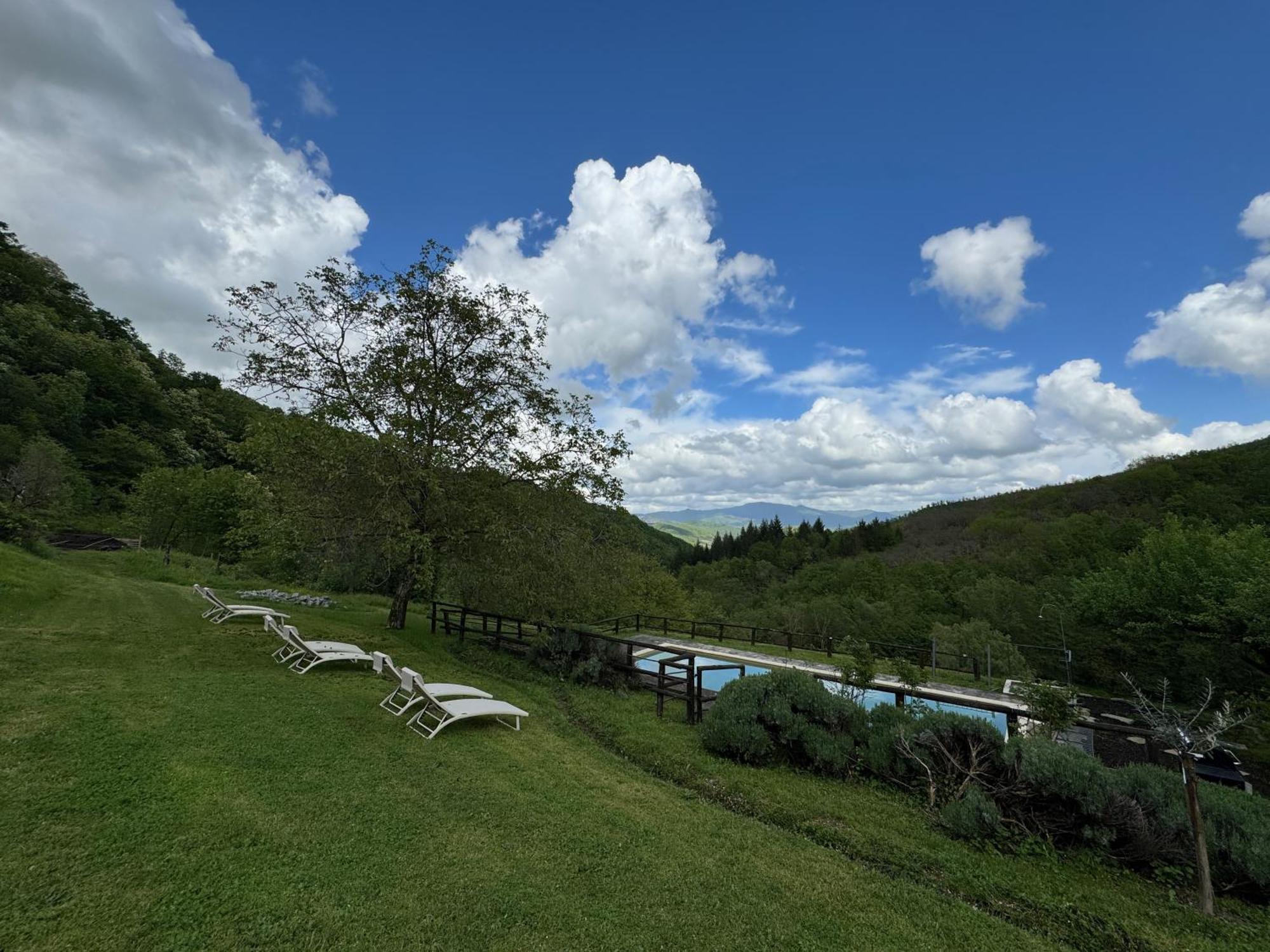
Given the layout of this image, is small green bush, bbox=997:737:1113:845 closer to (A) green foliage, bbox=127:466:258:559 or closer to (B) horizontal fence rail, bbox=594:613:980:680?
(B) horizontal fence rail, bbox=594:613:980:680

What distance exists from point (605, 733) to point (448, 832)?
3.56 m

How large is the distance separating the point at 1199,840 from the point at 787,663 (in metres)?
9.09

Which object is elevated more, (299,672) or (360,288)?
(360,288)

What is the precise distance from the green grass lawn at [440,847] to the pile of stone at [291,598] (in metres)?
A: 7.95

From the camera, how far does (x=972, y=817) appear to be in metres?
4.46

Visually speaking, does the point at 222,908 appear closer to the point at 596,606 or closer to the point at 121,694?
the point at 121,694

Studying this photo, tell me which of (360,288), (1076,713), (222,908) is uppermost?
(360,288)

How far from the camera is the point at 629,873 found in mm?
3416

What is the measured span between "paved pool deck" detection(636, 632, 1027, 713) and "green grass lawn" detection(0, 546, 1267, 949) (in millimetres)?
4135

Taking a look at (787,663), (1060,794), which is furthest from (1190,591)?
(1060,794)

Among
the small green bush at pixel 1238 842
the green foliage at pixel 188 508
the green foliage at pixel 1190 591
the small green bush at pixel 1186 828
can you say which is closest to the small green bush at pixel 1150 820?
the small green bush at pixel 1186 828

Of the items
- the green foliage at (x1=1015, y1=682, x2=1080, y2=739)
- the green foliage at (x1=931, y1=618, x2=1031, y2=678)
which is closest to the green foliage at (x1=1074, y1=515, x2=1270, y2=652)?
the green foliage at (x1=931, y1=618, x2=1031, y2=678)

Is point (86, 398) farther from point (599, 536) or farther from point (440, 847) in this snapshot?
point (440, 847)

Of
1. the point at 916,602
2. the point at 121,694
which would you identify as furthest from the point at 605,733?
the point at 916,602
